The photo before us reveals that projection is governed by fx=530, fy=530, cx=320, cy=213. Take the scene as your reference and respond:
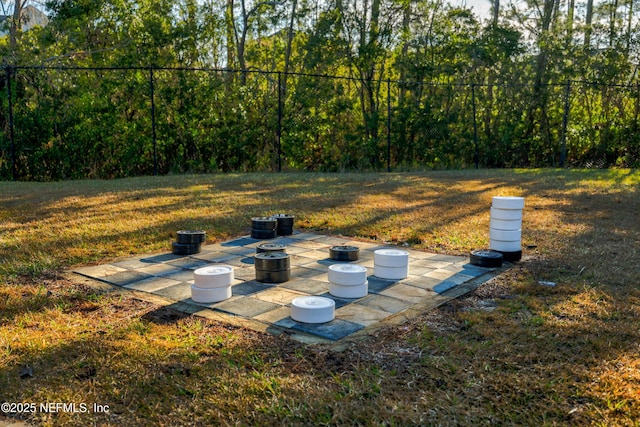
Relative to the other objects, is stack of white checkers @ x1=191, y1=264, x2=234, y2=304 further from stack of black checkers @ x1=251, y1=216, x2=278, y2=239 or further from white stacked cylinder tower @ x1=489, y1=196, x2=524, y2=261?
white stacked cylinder tower @ x1=489, y1=196, x2=524, y2=261

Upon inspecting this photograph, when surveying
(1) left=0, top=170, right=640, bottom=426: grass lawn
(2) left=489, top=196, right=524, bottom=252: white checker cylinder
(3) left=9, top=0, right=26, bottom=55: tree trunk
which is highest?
(3) left=9, top=0, right=26, bottom=55: tree trunk

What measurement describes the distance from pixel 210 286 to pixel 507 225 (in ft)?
8.02

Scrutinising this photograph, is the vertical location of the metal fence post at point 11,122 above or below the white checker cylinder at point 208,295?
above

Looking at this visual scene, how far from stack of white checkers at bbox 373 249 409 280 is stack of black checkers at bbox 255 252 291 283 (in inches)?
25.6

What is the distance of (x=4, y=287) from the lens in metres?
3.54

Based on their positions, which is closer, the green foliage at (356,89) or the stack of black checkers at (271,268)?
the stack of black checkers at (271,268)

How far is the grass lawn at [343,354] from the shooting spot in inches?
81.4

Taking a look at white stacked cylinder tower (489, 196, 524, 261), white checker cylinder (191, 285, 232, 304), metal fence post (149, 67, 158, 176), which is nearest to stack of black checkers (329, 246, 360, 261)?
white stacked cylinder tower (489, 196, 524, 261)

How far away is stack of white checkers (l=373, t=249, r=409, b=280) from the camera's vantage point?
12.2 ft

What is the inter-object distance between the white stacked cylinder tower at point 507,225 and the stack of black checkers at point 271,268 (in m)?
1.77

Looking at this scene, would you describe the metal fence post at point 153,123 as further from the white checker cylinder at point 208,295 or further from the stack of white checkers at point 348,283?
the stack of white checkers at point 348,283

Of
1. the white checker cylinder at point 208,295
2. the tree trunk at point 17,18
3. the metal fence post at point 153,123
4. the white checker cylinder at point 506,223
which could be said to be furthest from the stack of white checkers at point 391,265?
the tree trunk at point 17,18

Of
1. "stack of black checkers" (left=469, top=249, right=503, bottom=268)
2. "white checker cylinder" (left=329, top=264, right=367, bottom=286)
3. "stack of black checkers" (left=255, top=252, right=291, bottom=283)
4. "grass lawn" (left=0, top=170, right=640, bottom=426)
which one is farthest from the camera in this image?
"stack of black checkers" (left=469, top=249, right=503, bottom=268)

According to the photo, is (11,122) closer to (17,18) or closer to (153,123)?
(153,123)
